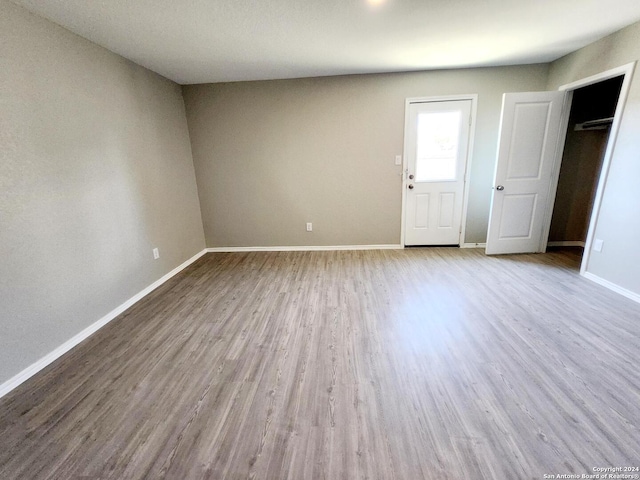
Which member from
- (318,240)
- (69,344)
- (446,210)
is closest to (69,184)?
(69,344)

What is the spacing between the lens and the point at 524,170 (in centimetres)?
351

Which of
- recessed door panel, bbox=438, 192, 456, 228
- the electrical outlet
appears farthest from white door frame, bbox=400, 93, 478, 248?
the electrical outlet

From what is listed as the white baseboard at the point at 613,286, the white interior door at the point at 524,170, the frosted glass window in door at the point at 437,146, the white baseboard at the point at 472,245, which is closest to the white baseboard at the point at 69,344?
the frosted glass window in door at the point at 437,146

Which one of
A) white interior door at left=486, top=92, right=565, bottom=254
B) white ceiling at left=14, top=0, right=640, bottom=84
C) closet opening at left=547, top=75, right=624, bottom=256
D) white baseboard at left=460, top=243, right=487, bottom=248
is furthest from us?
white baseboard at left=460, top=243, right=487, bottom=248

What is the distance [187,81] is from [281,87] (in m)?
1.25

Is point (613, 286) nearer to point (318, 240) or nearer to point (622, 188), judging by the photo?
point (622, 188)

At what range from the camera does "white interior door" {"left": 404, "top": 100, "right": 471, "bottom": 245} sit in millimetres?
3682

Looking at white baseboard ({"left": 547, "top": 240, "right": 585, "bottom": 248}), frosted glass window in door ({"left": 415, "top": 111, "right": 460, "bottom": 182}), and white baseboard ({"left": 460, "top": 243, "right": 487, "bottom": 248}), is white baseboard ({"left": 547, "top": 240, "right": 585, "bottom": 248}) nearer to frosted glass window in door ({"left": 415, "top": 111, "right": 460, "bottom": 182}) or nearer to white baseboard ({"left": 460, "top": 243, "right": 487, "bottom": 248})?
white baseboard ({"left": 460, "top": 243, "right": 487, "bottom": 248})

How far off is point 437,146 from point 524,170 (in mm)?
Result: 1140

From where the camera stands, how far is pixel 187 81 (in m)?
3.57

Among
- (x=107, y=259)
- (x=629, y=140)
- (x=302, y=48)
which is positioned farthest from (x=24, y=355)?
(x=629, y=140)

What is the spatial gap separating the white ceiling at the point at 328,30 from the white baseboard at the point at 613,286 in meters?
2.42

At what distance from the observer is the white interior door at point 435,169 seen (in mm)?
3682

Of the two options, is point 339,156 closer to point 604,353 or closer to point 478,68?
point 478,68
